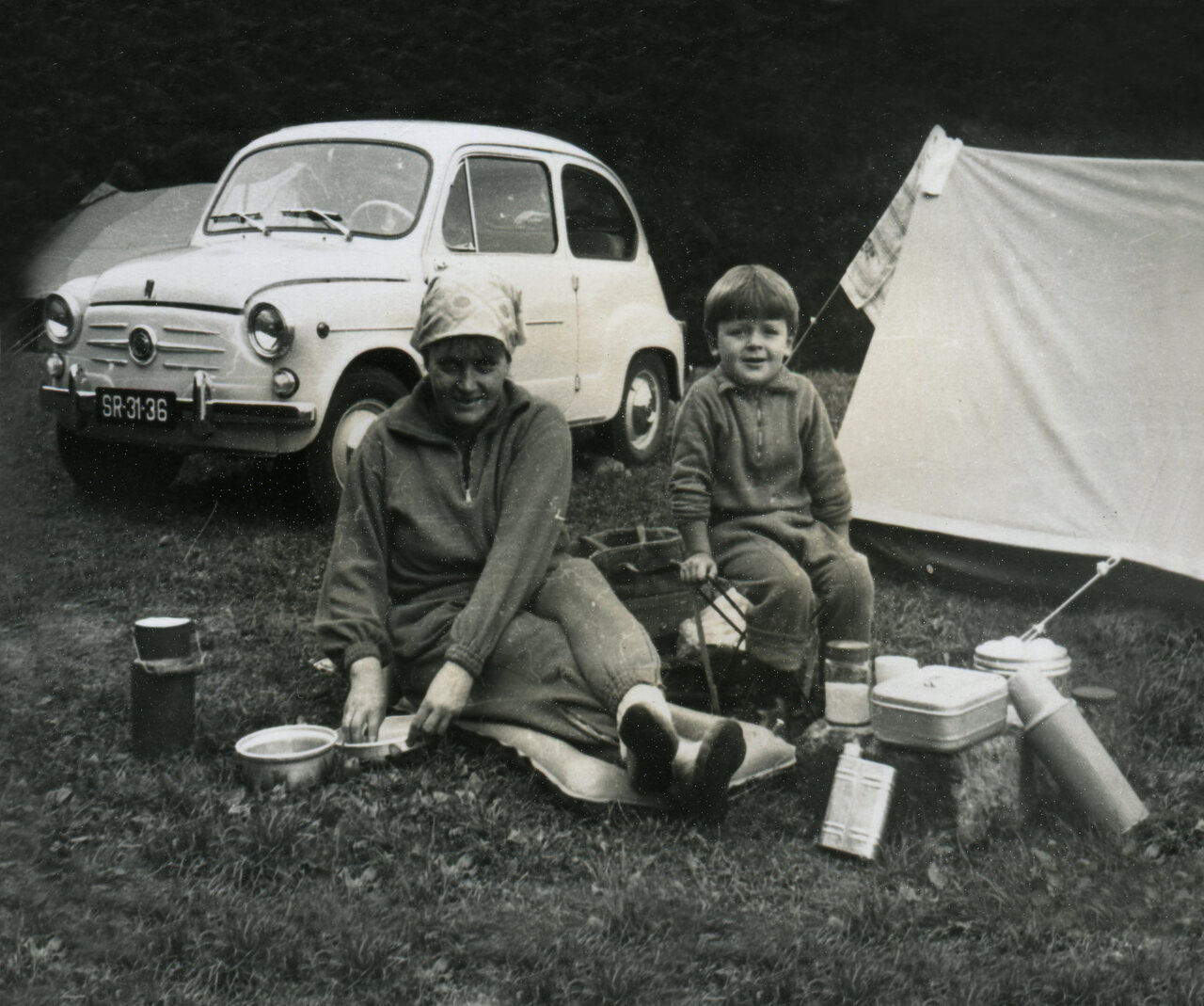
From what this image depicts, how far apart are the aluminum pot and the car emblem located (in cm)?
249

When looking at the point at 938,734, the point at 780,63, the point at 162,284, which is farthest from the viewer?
the point at 780,63

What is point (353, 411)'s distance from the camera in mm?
4938

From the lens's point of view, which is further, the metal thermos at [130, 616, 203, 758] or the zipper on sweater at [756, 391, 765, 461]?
the zipper on sweater at [756, 391, 765, 461]

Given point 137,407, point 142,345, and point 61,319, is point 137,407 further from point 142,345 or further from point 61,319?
point 61,319

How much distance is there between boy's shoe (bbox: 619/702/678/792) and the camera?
240 cm

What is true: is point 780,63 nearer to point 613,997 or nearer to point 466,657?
point 466,657

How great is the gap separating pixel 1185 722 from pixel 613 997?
6.14 feet

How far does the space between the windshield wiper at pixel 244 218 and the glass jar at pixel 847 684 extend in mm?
3490

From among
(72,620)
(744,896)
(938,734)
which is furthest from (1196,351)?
(72,620)

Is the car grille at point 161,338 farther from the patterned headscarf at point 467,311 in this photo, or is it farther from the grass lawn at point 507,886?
the patterned headscarf at point 467,311

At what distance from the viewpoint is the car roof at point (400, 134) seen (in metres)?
5.40

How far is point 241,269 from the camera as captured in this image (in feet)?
15.9


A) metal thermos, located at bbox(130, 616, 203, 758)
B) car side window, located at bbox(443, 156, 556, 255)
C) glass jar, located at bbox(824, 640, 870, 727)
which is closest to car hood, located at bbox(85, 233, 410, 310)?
car side window, located at bbox(443, 156, 556, 255)

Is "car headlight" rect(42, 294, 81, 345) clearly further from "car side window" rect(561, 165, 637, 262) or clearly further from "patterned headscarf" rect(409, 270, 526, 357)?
"patterned headscarf" rect(409, 270, 526, 357)
